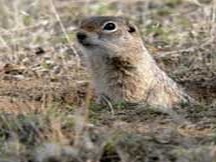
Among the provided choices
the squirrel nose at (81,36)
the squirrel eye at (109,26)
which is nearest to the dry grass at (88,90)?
the squirrel nose at (81,36)

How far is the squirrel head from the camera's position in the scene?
586cm

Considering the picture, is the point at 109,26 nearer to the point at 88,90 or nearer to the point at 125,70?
the point at 125,70

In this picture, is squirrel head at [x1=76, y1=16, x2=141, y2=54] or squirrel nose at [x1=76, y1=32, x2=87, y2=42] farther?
squirrel head at [x1=76, y1=16, x2=141, y2=54]

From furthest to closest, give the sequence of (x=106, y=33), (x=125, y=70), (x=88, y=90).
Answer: (x=125, y=70) → (x=106, y=33) → (x=88, y=90)

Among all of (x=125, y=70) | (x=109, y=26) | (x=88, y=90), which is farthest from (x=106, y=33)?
(x=88, y=90)

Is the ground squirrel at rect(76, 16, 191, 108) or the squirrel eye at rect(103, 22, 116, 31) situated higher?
the squirrel eye at rect(103, 22, 116, 31)

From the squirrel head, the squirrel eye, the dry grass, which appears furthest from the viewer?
the squirrel eye

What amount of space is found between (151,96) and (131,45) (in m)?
0.45

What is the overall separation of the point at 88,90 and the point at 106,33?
1.61 m

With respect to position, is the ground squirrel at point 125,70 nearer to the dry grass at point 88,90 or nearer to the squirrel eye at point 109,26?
the squirrel eye at point 109,26

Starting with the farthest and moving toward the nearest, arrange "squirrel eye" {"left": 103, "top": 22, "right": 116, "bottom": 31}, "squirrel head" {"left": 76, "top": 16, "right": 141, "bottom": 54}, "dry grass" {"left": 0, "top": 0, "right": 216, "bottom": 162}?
"squirrel eye" {"left": 103, "top": 22, "right": 116, "bottom": 31} → "squirrel head" {"left": 76, "top": 16, "right": 141, "bottom": 54} → "dry grass" {"left": 0, "top": 0, "right": 216, "bottom": 162}

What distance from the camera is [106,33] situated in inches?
241

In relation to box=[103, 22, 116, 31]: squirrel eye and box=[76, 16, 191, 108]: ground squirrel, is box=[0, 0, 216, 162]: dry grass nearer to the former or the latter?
box=[76, 16, 191, 108]: ground squirrel

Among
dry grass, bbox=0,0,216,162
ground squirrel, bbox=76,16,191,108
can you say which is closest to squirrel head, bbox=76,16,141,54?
ground squirrel, bbox=76,16,191,108
